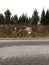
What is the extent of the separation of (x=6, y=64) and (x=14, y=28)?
2647 cm

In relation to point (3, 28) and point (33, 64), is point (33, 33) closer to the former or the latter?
point (3, 28)

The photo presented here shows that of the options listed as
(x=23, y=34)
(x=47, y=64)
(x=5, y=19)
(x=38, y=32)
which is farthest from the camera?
(x=5, y=19)

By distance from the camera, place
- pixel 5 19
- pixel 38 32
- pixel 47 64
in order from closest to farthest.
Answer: pixel 47 64, pixel 38 32, pixel 5 19

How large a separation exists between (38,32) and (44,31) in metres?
1.08

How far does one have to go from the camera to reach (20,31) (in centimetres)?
3322

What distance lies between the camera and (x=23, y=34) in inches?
1252

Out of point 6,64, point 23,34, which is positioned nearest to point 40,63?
point 6,64

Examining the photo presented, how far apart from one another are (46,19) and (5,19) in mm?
10366

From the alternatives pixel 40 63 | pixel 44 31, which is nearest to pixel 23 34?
pixel 44 31

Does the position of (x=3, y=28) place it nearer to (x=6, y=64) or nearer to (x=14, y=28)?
(x=14, y=28)

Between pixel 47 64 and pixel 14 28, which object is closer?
pixel 47 64

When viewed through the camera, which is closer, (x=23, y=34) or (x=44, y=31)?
(x=23, y=34)

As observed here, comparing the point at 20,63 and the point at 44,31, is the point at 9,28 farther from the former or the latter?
the point at 20,63

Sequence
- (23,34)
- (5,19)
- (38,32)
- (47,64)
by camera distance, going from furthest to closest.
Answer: (5,19) → (38,32) → (23,34) → (47,64)
